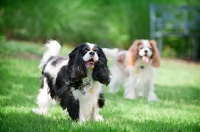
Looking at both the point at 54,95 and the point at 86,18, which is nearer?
the point at 54,95

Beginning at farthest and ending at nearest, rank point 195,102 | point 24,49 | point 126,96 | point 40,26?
1. point 40,26
2. point 24,49
3. point 126,96
4. point 195,102

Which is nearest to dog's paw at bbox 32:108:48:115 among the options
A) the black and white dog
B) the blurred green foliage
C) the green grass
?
the green grass

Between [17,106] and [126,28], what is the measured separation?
434 inches

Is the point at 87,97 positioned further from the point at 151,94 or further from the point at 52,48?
the point at 151,94

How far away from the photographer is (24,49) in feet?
39.4

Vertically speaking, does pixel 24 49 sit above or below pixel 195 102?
above

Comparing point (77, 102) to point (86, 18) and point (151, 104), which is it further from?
point (86, 18)

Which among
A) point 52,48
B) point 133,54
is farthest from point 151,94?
point 52,48

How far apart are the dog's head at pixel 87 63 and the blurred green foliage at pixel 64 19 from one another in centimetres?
936

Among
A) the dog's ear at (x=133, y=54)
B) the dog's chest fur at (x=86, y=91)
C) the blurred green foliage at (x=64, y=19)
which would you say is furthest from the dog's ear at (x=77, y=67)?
the blurred green foliage at (x=64, y=19)

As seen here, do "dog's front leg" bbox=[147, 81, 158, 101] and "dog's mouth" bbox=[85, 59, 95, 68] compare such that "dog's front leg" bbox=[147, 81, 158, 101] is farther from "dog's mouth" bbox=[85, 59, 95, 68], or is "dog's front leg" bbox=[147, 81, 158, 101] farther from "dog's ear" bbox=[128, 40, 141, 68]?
"dog's mouth" bbox=[85, 59, 95, 68]

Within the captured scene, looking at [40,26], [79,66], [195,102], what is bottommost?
[195,102]

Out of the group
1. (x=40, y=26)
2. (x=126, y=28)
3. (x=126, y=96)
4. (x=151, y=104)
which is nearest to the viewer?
(x=151, y=104)

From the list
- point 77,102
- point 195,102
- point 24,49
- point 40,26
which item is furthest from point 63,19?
point 77,102
